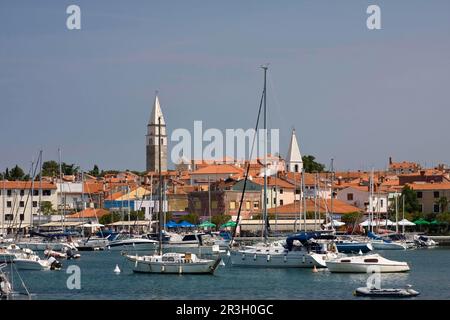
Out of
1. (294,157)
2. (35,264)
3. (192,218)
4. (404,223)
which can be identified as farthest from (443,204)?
(35,264)

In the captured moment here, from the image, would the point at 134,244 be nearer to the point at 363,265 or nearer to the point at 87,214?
the point at 87,214

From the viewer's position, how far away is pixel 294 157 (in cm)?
11219

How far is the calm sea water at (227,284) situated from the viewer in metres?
28.2

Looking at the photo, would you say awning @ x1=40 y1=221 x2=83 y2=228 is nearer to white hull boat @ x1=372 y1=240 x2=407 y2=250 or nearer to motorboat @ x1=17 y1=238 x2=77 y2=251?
motorboat @ x1=17 y1=238 x2=77 y2=251

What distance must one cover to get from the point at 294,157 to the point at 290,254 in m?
73.7

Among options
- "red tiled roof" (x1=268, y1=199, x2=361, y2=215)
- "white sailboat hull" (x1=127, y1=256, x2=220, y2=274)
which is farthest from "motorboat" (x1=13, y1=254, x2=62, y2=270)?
"red tiled roof" (x1=268, y1=199, x2=361, y2=215)

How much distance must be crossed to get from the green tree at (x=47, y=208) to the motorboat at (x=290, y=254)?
49723mm

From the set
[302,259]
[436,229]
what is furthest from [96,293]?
[436,229]

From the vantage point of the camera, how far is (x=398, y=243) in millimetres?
61938

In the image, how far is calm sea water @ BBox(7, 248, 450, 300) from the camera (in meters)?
28.2

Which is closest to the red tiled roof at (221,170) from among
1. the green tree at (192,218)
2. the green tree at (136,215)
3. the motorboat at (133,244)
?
the green tree at (136,215)

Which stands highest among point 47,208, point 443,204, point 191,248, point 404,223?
point 443,204
